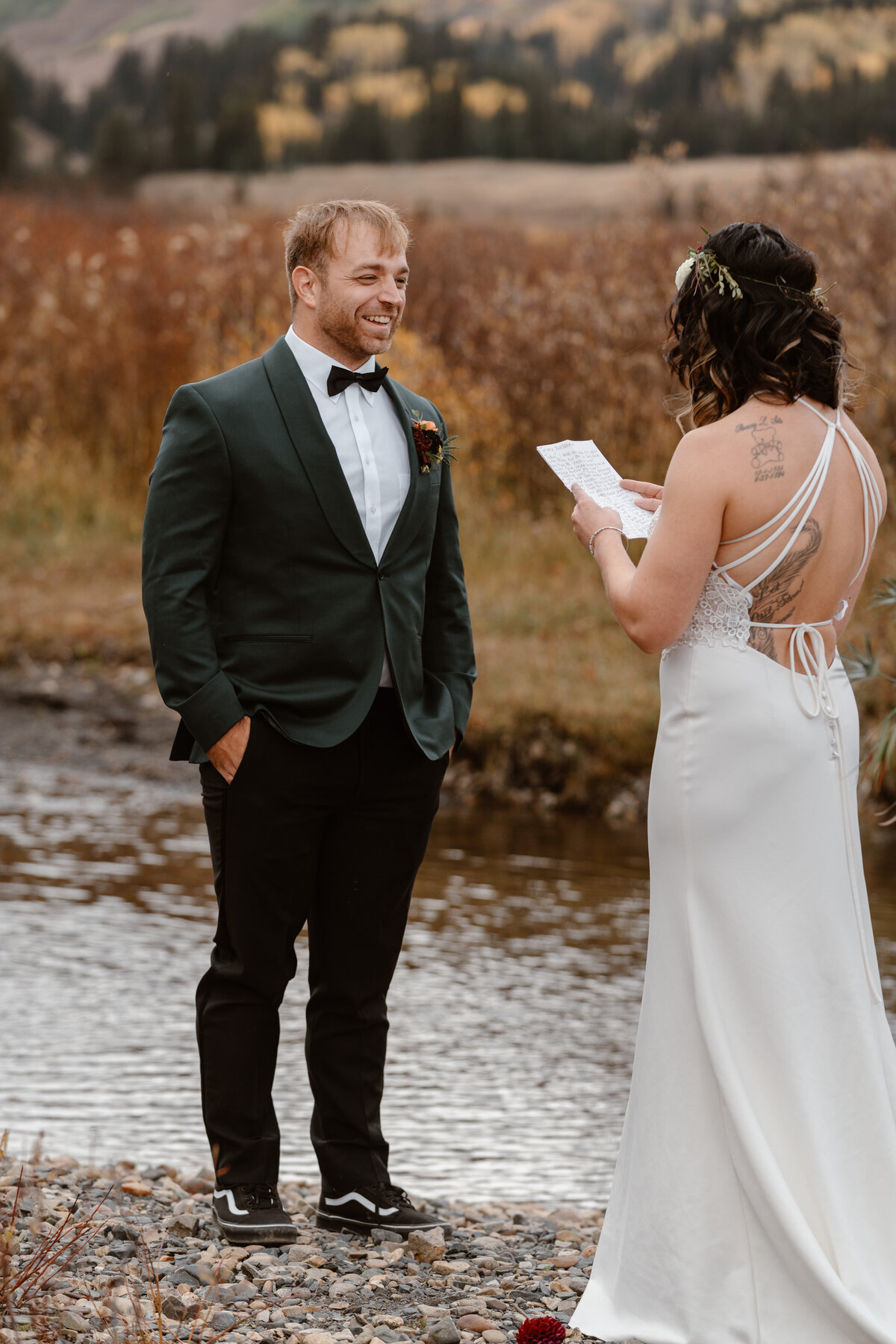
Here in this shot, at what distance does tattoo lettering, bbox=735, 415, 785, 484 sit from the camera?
2.56 meters

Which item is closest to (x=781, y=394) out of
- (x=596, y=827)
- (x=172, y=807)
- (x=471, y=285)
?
(x=596, y=827)

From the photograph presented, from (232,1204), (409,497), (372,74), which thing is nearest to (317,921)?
(232,1204)

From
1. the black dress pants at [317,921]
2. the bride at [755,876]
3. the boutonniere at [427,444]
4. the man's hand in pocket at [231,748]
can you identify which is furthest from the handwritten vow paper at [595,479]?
the man's hand in pocket at [231,748]

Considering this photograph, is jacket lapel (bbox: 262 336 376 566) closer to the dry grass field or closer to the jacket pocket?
the jacket pocket

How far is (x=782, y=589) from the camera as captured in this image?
266 cm

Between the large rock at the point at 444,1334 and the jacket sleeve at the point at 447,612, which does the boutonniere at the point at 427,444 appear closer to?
the jacket sleeve at the point at 447,612

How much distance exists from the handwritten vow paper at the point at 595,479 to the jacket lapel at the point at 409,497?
16.2 inches

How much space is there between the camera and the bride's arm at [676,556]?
2.55 m

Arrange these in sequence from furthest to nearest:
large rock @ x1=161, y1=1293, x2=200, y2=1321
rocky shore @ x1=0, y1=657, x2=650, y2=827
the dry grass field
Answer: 1. the dry grass field
2. rocky shore @ x1=0, y1=657, x2=650, y2=827
3. large rock @ x1=161, y1=1293, x2=200, y2=1321

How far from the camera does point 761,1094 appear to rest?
2652 millimetres

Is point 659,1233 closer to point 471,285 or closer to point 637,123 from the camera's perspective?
point 637,123

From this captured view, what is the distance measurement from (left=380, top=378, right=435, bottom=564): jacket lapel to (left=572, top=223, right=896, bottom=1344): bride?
2.15ft

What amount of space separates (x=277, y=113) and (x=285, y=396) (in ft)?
92.1

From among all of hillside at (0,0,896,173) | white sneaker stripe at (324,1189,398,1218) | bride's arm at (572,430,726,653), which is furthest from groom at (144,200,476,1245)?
hillside at (0,0,896,173)
